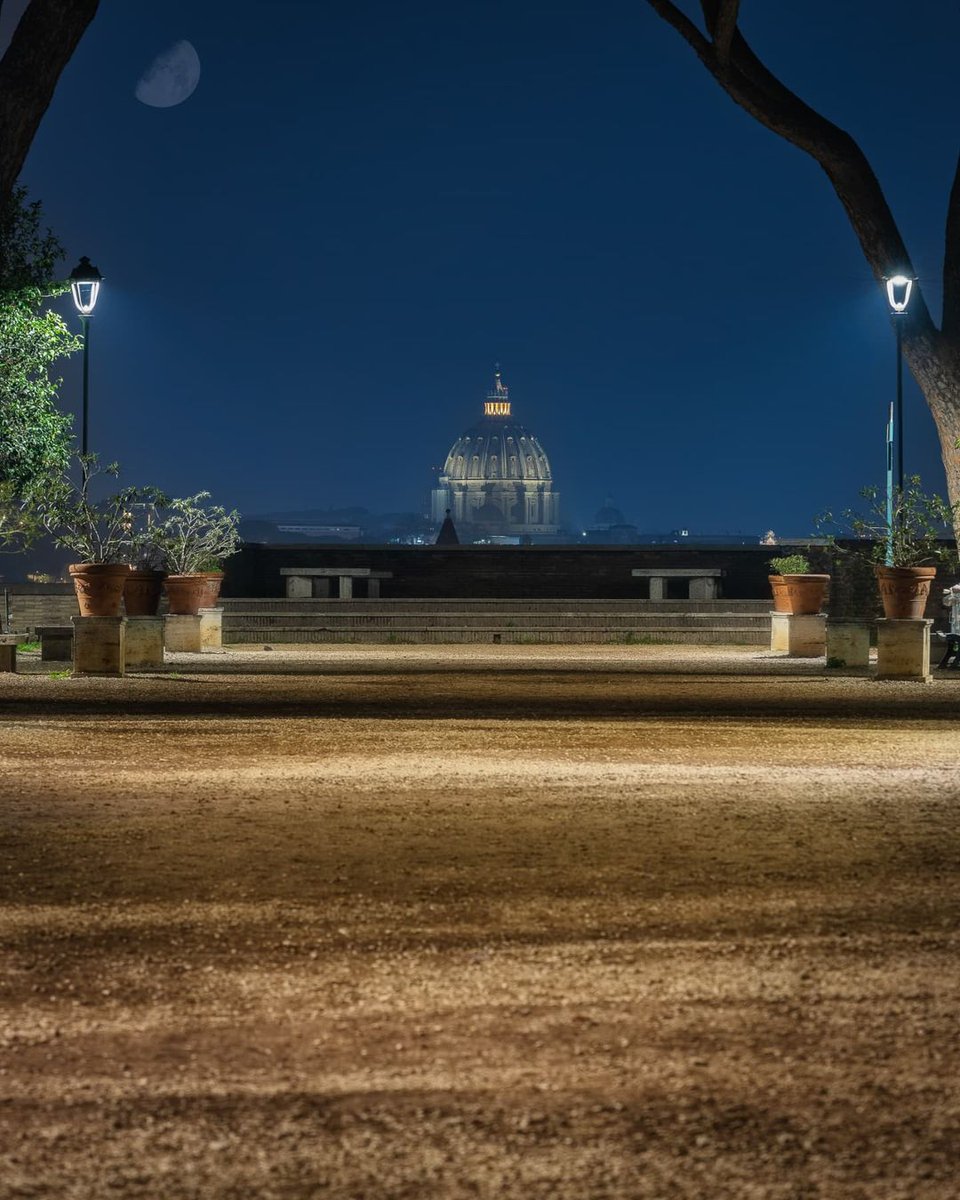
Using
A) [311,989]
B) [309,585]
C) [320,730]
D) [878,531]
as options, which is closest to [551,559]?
[309,585]

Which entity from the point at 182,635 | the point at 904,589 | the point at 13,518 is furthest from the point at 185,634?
the point at 904,589

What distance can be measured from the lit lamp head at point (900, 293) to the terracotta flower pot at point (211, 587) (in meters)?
8.55

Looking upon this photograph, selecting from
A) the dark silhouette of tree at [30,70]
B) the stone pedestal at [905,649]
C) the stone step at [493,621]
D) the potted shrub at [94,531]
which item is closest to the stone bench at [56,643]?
the potted shrub at [94,531]

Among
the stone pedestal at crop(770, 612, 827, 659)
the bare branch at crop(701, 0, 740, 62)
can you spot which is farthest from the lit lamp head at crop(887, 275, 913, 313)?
the stone pedestal at crop(770, 612, 827, 659)

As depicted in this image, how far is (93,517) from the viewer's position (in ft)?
58.6

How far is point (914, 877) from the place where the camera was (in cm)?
558

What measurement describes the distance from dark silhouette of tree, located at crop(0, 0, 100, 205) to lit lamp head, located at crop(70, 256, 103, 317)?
4872 mm

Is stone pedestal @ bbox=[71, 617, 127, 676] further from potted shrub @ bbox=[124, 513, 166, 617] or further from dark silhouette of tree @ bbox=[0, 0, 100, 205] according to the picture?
dark silhouette of tree @ bbox=[0, 0, 100, 205]

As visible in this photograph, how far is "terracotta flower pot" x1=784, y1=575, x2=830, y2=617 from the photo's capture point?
19.3 metres

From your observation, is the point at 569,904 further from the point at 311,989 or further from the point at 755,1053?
the point at 755,1053

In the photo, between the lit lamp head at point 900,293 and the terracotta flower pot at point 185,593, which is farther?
the terracotta flower pot at point 185,593

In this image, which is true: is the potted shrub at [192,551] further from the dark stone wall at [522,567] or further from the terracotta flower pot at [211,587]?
the dark stone wall at [522,567]

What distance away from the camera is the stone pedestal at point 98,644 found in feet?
50.5

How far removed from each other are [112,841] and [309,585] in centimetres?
2136
